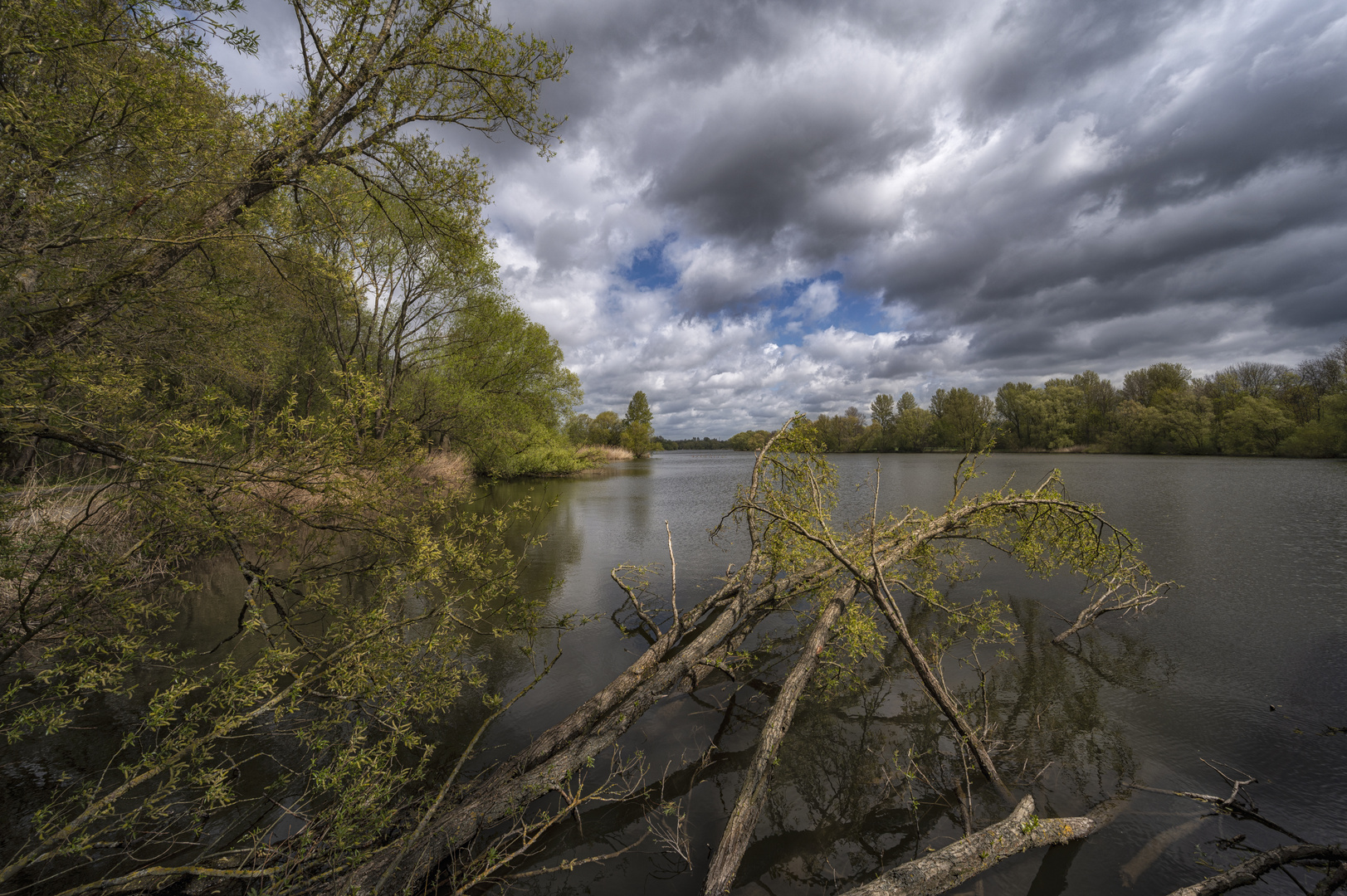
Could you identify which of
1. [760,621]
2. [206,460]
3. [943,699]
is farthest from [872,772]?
[206,460]

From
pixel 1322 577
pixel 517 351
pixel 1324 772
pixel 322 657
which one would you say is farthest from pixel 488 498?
pixel 1322 577

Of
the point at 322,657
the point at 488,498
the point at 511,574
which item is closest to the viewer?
the point at 322,657

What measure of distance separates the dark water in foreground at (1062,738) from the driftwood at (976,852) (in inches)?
8.1

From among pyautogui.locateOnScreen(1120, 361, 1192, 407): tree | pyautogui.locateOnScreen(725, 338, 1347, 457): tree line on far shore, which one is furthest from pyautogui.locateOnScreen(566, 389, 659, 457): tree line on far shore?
pyautogui.locateOnScreen(1120, 361, 1192, 407): tree

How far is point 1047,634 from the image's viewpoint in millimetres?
7918

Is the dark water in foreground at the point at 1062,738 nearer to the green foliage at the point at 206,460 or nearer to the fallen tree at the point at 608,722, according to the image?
the fallen tree at the point at 608,722

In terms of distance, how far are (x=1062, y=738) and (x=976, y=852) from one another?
2738mm

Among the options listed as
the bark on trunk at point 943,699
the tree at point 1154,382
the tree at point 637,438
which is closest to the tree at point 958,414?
the tree at point 1154,382

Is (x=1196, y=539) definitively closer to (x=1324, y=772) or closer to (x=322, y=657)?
(x=1324, y=772)

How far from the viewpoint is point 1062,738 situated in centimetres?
521

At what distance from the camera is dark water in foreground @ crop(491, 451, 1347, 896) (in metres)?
3.76

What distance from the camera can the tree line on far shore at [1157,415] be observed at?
1781 inches

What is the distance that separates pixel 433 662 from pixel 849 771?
4.13 metres

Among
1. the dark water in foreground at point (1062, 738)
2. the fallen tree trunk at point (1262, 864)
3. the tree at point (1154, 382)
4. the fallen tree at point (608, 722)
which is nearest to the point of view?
the fallen tree trunk at point (1262, 864)
